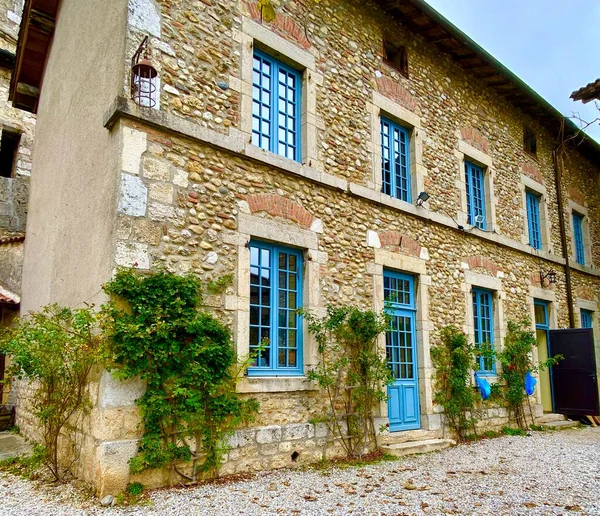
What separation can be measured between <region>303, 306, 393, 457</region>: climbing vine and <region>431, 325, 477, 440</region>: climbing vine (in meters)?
1.55

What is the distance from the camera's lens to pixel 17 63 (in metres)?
9.06

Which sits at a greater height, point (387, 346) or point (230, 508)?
point (387, 346)

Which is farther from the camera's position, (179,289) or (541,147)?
(541,147)

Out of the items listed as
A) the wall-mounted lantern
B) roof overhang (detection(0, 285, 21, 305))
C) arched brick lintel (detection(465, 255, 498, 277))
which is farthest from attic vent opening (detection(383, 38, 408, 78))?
roof overhang (detection(0, 285, 21, 305))

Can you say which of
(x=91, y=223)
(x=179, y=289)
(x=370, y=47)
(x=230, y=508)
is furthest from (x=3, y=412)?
(x=370, y=47)

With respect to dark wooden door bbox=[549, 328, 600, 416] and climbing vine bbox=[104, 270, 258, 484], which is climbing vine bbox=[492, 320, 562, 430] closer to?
dark wooden door bbox=[549, 328, 600, 416]

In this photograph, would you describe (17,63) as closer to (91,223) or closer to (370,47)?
(91,223)

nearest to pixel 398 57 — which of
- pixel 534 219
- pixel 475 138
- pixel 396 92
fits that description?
pixel 396 92

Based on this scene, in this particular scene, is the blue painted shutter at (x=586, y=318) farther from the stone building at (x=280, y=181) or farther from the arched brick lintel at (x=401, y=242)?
the arched brick lintel at (x=401, y=242)

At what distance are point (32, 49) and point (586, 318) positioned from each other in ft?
43.3

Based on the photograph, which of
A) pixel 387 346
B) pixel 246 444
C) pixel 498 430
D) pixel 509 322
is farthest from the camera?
pixel 509 322

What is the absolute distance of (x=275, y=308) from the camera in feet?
19.9

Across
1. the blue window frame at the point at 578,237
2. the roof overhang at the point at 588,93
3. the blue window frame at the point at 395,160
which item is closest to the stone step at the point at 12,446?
the blue window frame at the point at 395,160

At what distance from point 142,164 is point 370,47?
14.7 feet
